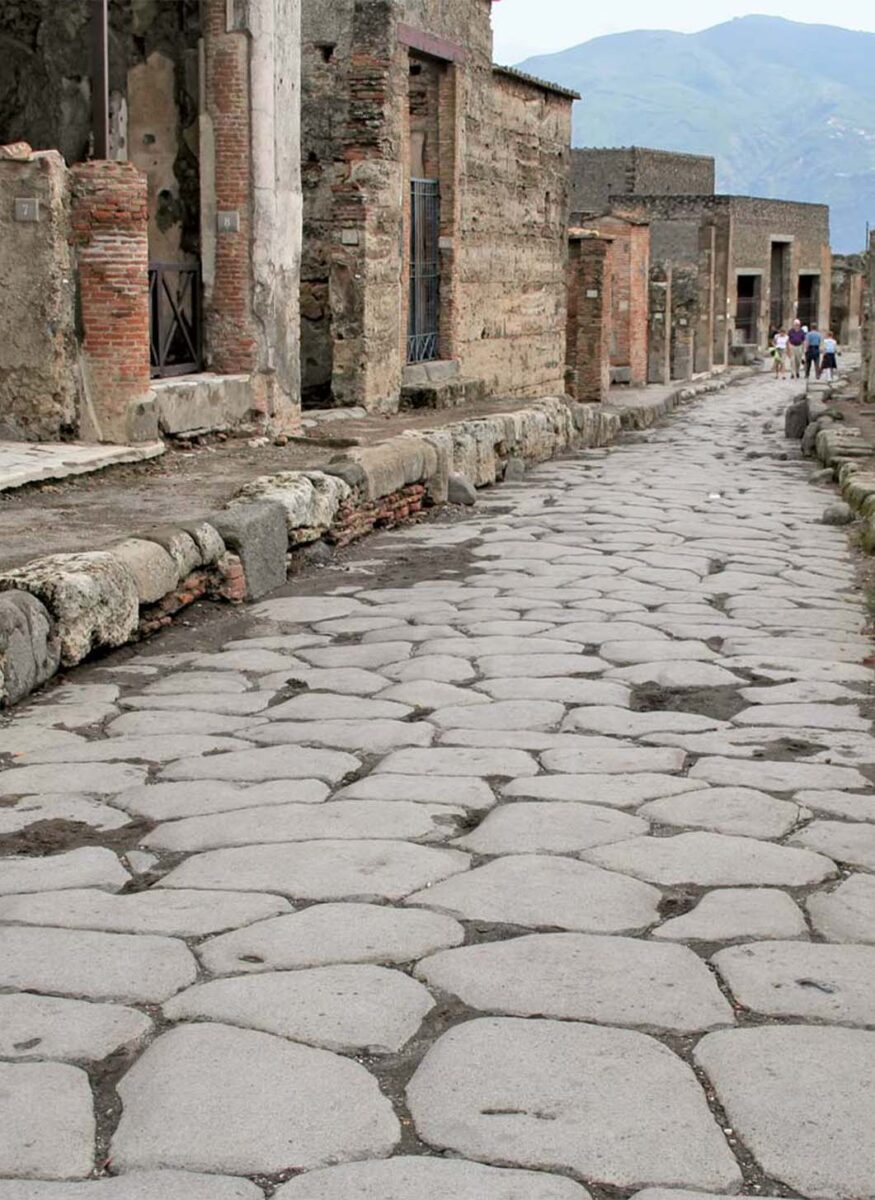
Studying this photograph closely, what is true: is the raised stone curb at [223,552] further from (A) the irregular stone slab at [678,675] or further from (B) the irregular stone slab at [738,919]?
(B) the irregular stone slab at [738,919]

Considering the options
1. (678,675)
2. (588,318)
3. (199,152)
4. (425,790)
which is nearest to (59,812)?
(425,790)

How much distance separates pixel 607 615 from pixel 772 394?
2530 cm

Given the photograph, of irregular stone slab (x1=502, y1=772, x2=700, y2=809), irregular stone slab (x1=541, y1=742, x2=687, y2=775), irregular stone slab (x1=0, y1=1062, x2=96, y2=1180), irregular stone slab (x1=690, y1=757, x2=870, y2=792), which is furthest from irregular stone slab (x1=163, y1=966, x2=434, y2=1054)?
irregular stone slab (x1=541, y1=742, x2=687, y2=775)

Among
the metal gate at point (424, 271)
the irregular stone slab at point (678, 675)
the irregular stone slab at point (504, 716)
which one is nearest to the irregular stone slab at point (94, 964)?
the irregular stone slab at point (504, 716)

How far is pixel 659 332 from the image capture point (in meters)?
31.2

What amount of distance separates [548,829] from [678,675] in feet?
6.35

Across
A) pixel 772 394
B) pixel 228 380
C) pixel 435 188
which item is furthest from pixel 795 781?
pixel 772 394

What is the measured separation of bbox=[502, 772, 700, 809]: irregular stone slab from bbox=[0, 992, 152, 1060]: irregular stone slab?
158 cm

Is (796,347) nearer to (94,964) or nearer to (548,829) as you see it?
(548,829)

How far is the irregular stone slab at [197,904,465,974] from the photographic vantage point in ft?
10.1

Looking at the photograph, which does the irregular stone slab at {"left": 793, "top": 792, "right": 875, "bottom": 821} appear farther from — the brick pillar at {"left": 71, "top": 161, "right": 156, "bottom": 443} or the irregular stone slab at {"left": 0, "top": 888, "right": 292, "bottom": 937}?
the brick pillar at {"left": 71, "top": 161, "right": 156, "bottom": 443}

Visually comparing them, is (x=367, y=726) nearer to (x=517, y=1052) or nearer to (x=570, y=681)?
(x=570, y=681)

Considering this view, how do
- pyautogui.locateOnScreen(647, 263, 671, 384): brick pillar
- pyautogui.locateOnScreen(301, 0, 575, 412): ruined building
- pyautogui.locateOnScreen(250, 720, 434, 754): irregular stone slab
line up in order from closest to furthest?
1. pyautogui.locateOnScreen(250, 720, 434, 754): irregular stone slab
2. pyautogui.locateOnScreen(301, 0, 575, 412): ruined building
3. pyautogui.locateOnScreen(647, 263, 671, 384): brick pillar

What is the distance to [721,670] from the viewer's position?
19.1 ft
